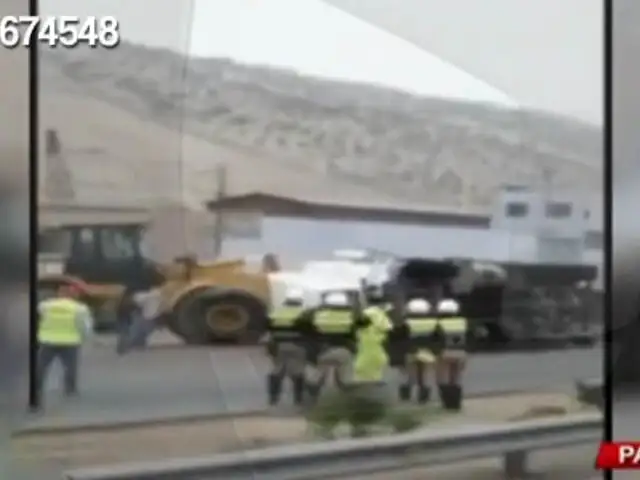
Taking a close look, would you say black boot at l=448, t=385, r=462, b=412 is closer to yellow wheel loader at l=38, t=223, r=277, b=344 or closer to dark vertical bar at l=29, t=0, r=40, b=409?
yellow wheel loader at l=38, t=223, r=277, b=344

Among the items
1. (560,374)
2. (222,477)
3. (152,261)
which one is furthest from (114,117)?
(560,374)

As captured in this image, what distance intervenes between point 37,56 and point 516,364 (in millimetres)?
993

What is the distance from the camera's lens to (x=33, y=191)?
1.61 m

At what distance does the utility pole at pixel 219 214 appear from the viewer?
1.65 m

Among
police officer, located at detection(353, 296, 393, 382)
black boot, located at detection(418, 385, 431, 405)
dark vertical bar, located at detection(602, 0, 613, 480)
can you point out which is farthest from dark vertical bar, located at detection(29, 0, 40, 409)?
dark vertical bar, located at detection(602, 0, 613, 480)

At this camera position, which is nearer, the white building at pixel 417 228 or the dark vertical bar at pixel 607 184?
the white building at pixel 417 228

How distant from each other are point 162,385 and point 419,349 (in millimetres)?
451

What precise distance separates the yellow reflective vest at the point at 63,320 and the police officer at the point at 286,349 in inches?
12.8

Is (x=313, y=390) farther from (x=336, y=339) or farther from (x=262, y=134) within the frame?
(x=262, y=134)

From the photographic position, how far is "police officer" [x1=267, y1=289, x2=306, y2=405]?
1.66 m

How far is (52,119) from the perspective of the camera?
1.62m

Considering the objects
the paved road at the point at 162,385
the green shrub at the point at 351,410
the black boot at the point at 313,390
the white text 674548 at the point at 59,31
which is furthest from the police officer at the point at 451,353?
the white text 674548 at the point at 59,31

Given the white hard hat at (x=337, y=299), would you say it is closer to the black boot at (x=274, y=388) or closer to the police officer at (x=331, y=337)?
the police officer at (x=331, y=337)

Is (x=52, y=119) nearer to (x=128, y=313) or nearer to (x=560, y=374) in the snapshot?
(x=128, y=313)
